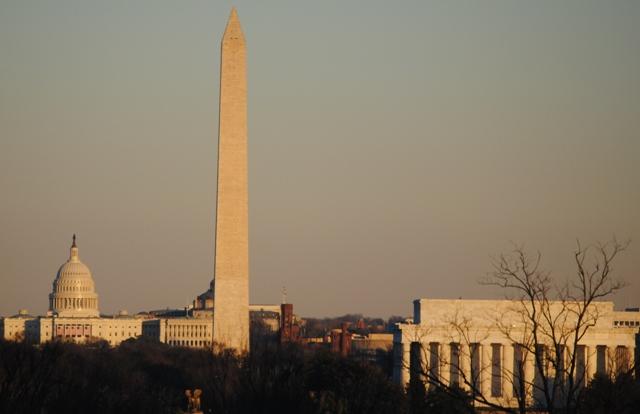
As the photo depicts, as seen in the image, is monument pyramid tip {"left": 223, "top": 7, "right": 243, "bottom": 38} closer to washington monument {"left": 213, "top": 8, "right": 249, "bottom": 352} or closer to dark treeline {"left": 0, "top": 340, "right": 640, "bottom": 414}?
washington monument {"left": 213, "top": 8, "right": 249, "bottom": 352}

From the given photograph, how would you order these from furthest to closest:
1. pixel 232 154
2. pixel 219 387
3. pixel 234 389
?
1. pixel 232 154
2. pixel 219 387
3. pixel 234 389

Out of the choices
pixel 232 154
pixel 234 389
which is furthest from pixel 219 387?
pixel 232 154

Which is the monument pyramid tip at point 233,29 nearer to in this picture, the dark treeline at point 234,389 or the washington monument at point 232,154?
the washington monument at point 232,154

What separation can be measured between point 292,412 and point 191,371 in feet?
150

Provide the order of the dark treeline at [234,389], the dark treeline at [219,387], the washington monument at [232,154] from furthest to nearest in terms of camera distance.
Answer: the washington monument at [232,154], the dark treeline at [219,387], the dark treeline at [234,389]

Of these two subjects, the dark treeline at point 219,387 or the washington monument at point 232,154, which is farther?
the washington monument at point 232,154

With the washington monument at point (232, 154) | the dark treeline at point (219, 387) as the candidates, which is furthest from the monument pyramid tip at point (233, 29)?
the dark treeline at point (219, 387)

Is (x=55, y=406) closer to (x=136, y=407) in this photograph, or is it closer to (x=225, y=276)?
(x=136, y=407)

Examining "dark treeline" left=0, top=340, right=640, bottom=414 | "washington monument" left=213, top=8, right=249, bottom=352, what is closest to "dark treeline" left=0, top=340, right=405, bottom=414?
"dark treeline" left=0, top=340, right=640, bottom=414

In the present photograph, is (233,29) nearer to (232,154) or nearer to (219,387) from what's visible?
(232,154)

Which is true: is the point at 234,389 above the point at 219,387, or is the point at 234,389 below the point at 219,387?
below

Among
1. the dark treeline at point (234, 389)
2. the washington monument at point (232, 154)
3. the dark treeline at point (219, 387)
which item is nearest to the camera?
the dark treeline at point (234, 389)

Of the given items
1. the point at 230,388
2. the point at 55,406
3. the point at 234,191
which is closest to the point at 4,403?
the point at 55,406

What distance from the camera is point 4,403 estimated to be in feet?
160
